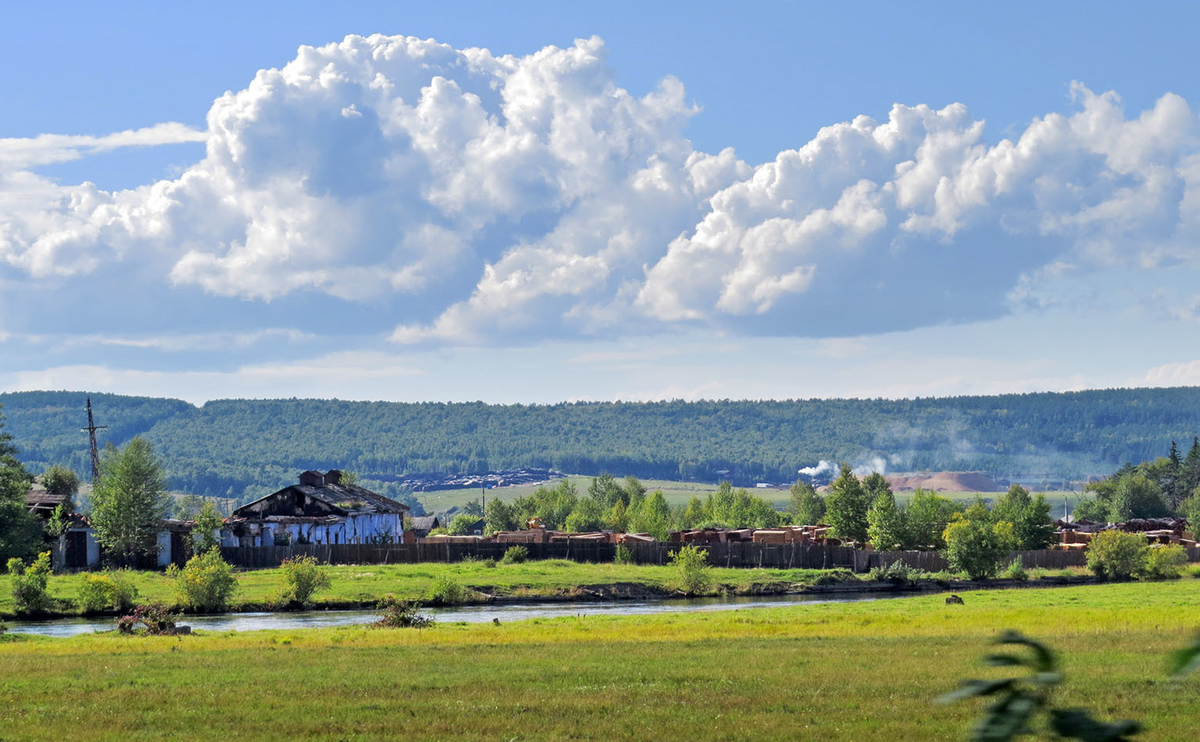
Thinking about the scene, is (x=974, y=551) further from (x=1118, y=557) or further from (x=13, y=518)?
(x=13, y=518)

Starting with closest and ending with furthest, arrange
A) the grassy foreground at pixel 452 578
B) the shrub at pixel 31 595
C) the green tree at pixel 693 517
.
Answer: the shrub at pixel 31 595
the grassy foreground at pixel 452 578
the green tree at pixel 693 517

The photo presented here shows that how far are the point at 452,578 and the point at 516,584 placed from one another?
4103 mm

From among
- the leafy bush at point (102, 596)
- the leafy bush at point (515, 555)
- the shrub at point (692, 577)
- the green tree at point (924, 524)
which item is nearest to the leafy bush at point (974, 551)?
the green tree at point (924, 524)

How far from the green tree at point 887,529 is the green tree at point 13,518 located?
66.2 m

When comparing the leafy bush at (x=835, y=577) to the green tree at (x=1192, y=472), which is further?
the green tree at (x=1192, y=472)

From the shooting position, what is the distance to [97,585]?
66.2 metres

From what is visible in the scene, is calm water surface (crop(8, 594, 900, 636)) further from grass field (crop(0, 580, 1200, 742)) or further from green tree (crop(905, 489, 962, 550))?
green tree (crop(905, 489, 962, 550))

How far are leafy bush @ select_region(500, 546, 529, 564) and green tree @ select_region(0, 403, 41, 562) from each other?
3464 cm

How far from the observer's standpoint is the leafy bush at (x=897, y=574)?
95688 millimetres

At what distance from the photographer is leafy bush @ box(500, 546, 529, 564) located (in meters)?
105

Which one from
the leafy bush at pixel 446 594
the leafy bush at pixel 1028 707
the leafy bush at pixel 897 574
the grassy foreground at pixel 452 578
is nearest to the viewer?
the leafy bush at pixel 1028 707

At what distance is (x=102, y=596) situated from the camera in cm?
6625

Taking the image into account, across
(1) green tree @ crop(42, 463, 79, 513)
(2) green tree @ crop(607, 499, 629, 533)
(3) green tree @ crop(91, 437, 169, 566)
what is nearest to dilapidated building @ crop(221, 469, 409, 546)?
(3) green tree @ crop(91, 437, 169, 566)

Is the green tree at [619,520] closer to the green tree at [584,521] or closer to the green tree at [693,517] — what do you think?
the green tree at [584,521]
